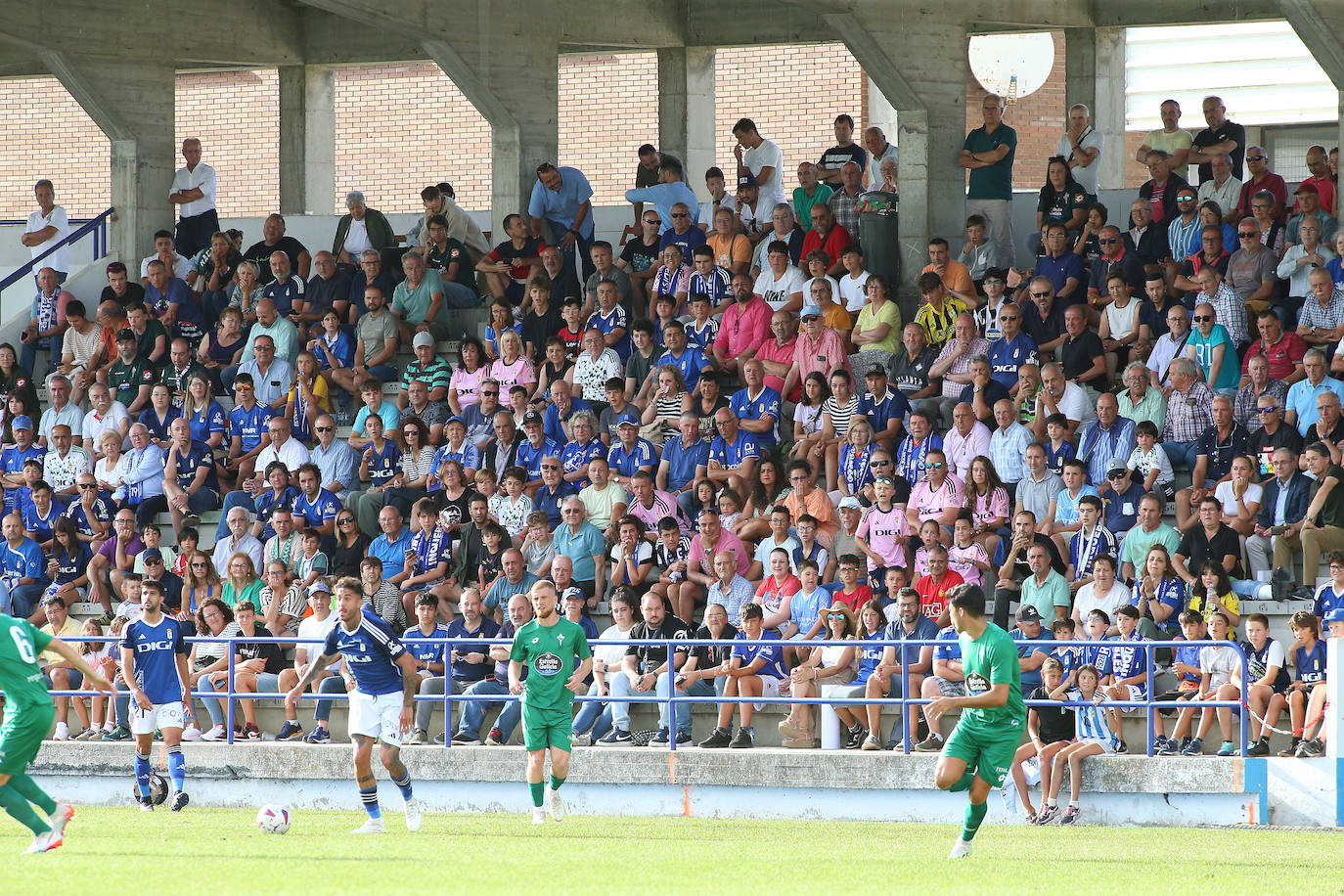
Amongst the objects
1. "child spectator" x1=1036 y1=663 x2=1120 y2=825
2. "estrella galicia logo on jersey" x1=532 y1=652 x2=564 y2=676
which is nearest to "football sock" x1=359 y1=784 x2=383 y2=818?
"estrella galicia logo on jersey" x1=532 y1=652 x2=564 y2=676

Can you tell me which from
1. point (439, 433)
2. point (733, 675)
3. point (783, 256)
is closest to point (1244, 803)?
point (733, 675)

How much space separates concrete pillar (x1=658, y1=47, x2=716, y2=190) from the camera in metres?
24.9

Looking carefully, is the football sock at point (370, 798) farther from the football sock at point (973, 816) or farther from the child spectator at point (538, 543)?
the child spectator at point (538, 543)

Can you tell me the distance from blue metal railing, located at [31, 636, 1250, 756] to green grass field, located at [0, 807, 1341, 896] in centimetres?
91

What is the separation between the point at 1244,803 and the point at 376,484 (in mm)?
9532

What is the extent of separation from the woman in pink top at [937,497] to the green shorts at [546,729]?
4.45m

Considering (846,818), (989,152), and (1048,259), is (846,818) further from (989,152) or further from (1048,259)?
(989,152)

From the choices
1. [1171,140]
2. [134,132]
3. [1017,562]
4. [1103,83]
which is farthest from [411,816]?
[1103,83]

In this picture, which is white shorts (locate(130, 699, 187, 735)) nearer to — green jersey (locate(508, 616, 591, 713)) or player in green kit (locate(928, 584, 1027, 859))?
green jersey (locate(508, 616, 591, 713))

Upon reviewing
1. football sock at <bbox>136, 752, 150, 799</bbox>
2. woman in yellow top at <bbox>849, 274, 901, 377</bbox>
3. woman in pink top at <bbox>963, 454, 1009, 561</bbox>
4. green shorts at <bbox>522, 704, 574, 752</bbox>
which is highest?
woman in yellow top at <bbox>849, 274, 901, 377</bbox>

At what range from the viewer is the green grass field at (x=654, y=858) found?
32.3ft

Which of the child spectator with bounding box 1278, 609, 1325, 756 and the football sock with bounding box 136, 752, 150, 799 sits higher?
the child spectator with bounding box 1278, 609, 1325, 756

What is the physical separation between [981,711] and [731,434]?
289 inches

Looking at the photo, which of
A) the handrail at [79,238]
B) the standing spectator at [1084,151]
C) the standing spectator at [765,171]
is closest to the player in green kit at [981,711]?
the standing spectator at [1084,151]
